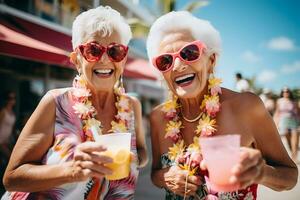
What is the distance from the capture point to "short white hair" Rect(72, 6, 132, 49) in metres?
2.01

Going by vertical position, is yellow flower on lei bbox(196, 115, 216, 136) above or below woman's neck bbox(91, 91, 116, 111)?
below

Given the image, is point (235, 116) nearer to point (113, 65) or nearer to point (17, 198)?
point (113, 65)

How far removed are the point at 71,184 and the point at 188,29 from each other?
110cm

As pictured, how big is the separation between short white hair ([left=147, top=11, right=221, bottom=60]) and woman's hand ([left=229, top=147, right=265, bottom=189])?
83cm

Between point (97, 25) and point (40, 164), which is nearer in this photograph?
point (40, 164)

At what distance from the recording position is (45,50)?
6.27 metres

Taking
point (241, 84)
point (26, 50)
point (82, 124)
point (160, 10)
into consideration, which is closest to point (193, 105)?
point (82, 124)

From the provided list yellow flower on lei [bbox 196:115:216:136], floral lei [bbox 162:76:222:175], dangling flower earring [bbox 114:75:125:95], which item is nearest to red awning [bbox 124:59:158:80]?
dangling flower earring [bbox 114:75:125:95]

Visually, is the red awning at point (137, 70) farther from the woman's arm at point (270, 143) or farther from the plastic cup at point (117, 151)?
the plastic cup at point (117, 151)

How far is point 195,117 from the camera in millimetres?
2053

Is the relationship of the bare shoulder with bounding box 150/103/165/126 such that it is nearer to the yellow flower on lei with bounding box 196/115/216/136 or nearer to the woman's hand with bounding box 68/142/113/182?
the yellow flower on lei with bounding box 196/115/216/136

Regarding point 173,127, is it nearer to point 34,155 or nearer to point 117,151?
point 117,151

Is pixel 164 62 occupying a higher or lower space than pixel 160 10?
lower

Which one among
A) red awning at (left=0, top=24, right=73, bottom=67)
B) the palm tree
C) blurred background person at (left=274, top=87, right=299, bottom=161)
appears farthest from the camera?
the palm tree
